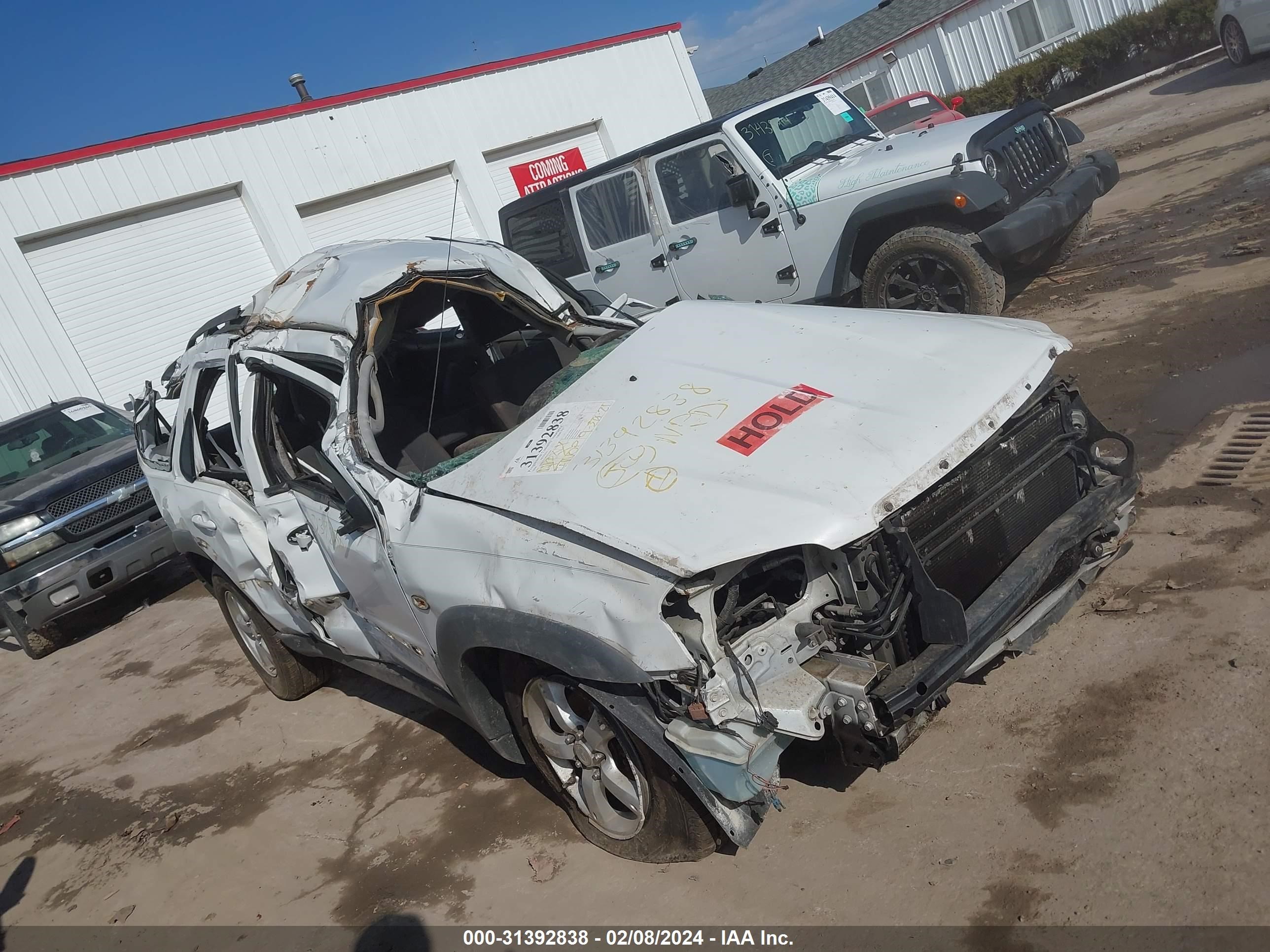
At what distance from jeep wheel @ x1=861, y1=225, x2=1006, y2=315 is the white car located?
11.4 meters

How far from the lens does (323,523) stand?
393 cm

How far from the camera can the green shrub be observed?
2161 cm

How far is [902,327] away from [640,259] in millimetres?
5271

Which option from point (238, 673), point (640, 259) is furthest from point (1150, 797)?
point (640, 259)

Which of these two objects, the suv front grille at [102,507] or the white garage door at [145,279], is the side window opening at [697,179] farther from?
the white garage door at [145,279]

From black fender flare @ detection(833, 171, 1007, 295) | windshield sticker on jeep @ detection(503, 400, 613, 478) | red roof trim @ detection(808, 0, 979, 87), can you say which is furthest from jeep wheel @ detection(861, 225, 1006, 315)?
red roof trim @ detection(808, 0, 979, 87)

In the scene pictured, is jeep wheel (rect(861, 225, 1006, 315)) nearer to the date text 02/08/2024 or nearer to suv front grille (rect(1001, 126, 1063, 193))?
suv front grille (rect(1001, 126, 1063, 193))

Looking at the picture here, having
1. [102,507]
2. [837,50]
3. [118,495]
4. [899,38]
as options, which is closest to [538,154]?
[118,495]

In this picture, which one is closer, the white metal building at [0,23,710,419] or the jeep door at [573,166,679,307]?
the jeep door at [573,166,679,307]

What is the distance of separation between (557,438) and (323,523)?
1152 millimetres

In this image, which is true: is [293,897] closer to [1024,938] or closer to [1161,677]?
[1024,938]

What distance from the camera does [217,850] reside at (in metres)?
4.30

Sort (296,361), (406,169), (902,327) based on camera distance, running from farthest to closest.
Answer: (406,169)
(296,361)
(902,327)

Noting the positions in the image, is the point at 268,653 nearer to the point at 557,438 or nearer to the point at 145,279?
the point at 557,438
